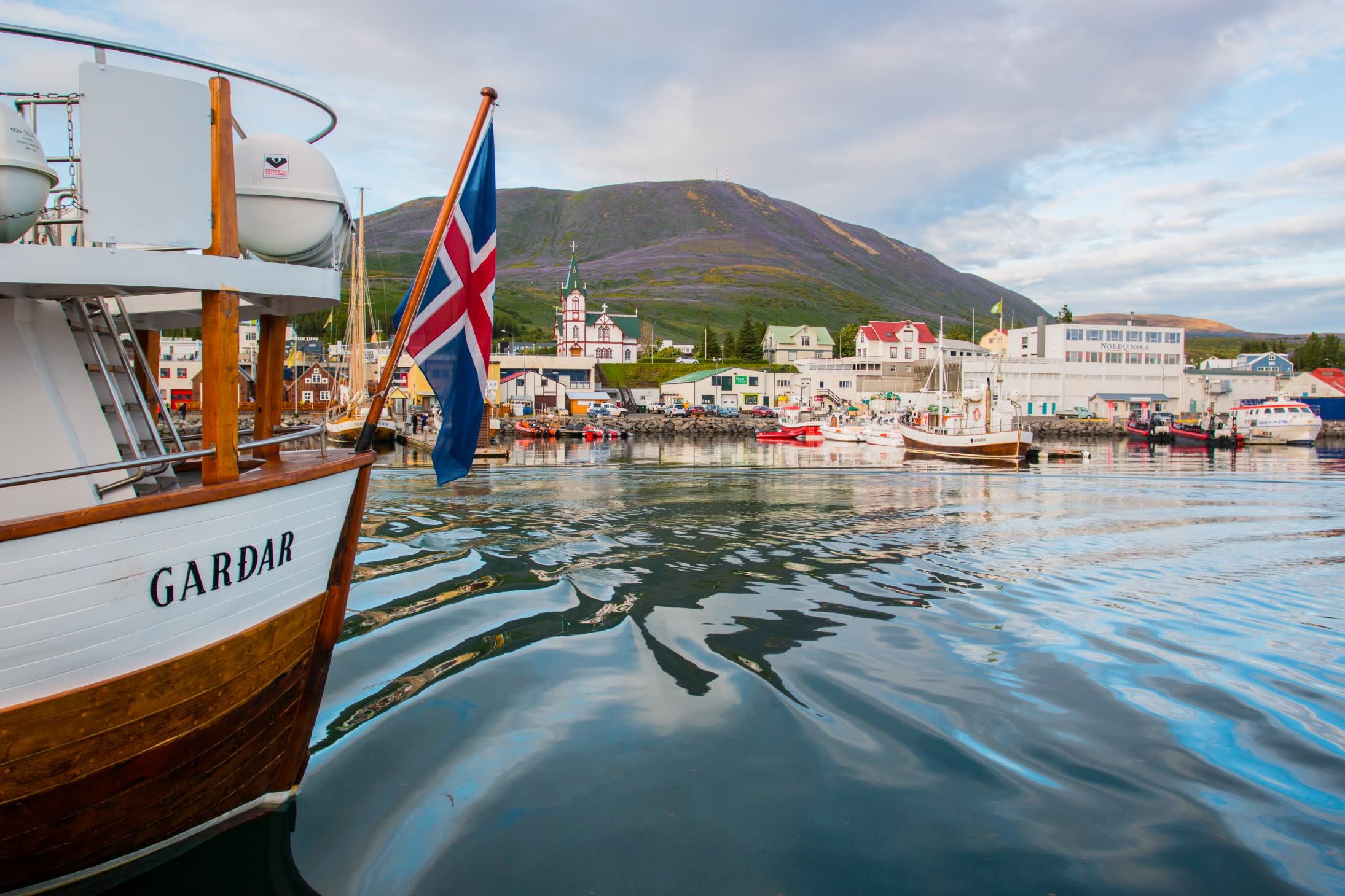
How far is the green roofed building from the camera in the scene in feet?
474

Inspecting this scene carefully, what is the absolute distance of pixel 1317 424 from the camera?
7044cm

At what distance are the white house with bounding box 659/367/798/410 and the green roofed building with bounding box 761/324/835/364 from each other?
119 feet

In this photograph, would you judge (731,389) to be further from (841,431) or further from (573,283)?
(573,283)

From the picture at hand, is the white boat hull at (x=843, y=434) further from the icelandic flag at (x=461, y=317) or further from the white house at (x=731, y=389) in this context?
the icelandic flag at (x=461, y=317)

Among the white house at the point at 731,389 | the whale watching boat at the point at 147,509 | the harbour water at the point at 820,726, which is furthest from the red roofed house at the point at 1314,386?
the whale watching boat at the point at 147,509

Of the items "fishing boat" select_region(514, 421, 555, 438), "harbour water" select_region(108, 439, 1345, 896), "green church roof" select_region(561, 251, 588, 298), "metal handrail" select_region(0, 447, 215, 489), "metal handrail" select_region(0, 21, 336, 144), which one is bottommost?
"harbour water" select_region(108, 439, 1345, 896)

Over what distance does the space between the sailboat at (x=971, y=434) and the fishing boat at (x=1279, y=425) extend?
2206cm

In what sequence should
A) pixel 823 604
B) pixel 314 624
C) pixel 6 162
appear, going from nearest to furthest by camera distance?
1. pixel 6 162
2. pixel 314 624
3. pixel 823 604

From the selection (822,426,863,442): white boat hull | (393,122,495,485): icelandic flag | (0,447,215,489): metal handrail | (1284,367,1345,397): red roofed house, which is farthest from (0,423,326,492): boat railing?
(1284,367,1345,397): red roofed house

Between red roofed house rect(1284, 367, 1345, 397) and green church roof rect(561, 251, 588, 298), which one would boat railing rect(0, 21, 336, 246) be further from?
green church roof rect(561, 251, 588, 298)

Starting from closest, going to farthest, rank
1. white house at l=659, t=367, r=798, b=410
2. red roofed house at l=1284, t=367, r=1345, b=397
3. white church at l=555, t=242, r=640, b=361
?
red roofed house at l=1284, t=367, r=1345, b=397, white house at l=659, t=367, r=798, b=410, white church at l=555, t=242, r=640, b=361

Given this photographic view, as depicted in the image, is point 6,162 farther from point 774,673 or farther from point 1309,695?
point 1309,695

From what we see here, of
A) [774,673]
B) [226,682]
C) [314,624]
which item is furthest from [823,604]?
[226,682]

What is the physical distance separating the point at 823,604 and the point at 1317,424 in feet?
264
